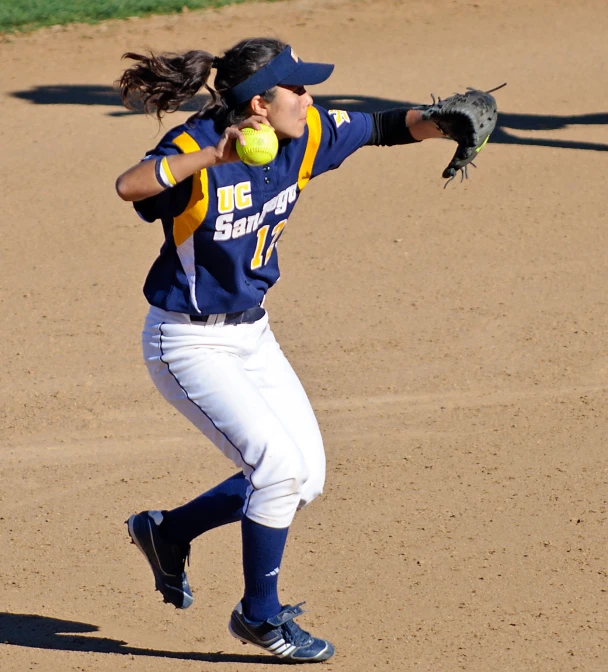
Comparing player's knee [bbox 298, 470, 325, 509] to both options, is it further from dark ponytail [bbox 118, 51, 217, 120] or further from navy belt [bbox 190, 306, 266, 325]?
dark ponytail [bbox 118, 51, 217, 120]

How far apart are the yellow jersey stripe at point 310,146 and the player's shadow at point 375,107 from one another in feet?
16.5

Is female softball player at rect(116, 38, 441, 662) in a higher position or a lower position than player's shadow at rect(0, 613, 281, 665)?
higher

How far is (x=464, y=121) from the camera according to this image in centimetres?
353

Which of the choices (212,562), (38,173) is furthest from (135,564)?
(38,173)

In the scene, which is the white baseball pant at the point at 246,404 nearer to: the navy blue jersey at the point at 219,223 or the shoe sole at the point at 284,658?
the navy blue jersey at the point at 219,223

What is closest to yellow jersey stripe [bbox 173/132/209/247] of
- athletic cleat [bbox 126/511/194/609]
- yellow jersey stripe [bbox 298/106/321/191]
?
yellow jersey stripe [bbox 298/106/321/191]

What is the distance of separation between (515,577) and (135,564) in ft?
4.67

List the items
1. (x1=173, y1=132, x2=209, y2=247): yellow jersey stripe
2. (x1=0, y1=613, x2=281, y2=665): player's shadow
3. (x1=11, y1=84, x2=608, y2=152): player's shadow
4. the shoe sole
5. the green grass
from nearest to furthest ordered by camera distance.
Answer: (x1=173, y1=132, x2=209, y2=247): yellow jersey stripe, the shoe sole, (x1=0, y1=613, x2=281, y2=665): player's shadow, (x1=11, y1=84, x2=608, y2=152): player's shadow, the green grass

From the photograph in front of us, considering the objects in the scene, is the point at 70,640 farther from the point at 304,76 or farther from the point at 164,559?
the point at 304,76

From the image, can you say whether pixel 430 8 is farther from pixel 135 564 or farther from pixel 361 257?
pixel 135 564

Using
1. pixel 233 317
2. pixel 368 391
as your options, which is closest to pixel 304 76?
pixel 233 317

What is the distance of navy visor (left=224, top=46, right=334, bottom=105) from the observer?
3094 mm

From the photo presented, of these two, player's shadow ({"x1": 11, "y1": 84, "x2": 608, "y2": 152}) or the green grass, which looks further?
the green grass

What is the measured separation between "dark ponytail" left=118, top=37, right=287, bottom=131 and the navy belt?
0.57m
